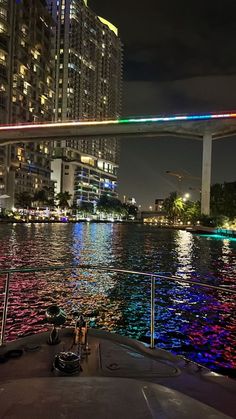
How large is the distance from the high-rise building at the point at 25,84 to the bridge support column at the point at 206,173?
7135cm

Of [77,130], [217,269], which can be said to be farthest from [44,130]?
A: [217,269]

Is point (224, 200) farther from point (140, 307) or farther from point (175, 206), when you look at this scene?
point (140, 307)

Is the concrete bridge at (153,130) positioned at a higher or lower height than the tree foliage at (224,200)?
higher

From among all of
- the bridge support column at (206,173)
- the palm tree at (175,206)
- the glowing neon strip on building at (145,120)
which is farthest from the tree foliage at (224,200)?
the palm tree at (175,206)

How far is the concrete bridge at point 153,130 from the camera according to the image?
9581 centimetres

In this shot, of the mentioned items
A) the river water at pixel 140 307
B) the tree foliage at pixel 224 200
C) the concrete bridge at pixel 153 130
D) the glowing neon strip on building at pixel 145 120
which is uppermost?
the glowing neon strip on building at pixel 145 120

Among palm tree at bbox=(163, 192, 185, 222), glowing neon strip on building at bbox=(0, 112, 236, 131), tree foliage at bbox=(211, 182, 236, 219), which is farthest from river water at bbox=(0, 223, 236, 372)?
palm tree at bbox=(163, 192, 185, 222)

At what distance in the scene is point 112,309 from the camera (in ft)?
50.0

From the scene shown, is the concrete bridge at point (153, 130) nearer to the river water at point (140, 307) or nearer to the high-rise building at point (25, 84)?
the high-rise building at point (25, 84)

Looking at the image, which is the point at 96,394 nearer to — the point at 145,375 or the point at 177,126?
the point at 145,375

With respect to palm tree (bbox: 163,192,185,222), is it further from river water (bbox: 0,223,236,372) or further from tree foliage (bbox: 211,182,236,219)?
river water (bbox: 0,223,236,372)

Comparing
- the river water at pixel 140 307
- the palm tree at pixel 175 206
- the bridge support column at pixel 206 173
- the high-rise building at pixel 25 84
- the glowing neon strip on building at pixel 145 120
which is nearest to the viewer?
the river water at pixel 140 307

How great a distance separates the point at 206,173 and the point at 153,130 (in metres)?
18.7

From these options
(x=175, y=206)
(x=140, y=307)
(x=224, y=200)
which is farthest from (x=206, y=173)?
(x=175, y=206)
